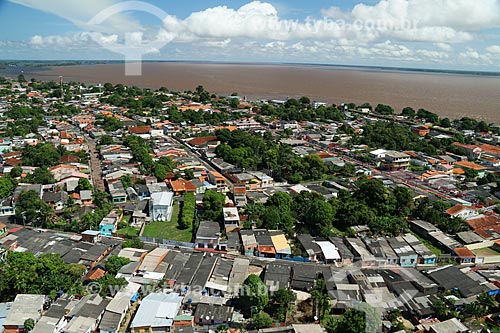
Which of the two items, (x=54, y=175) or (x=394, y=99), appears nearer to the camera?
(x=54, y=175)

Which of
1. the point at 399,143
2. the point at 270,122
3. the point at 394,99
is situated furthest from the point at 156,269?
the point at 394,99

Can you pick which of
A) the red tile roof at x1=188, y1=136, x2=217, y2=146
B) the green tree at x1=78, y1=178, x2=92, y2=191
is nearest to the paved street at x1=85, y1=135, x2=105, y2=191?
the green tree at x1=78, y1=178, x2=92, y2=191

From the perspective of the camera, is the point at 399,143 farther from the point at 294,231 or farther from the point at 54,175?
the point at 54,175

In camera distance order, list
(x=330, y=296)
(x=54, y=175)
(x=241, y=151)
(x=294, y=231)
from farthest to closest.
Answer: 1. (x=241, y=151)
2. (x=54, y=175)
3. (x=294, y=231)
4. (x=330, y=296)

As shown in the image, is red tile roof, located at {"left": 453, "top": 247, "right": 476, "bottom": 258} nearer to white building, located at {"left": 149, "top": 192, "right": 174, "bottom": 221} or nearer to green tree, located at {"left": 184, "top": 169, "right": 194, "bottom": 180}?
white building, located at {"left": 149, "top": 192, "right": 174, "bottom": 221}

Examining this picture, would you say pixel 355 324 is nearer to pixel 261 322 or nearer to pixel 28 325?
pixel 261 322
